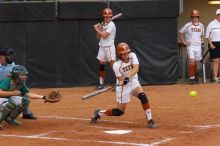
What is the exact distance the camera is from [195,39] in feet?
54.1

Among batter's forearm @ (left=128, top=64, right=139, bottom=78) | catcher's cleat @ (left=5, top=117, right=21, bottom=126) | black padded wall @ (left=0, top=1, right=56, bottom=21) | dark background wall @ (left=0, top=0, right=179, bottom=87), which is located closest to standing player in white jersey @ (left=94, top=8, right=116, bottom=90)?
dark background wall @ (left=0, top=0, right=179, bottom=87)

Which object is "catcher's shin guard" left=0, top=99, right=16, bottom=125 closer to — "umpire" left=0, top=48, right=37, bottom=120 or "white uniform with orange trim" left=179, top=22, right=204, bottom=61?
"umpire" left=0, top=48, right=37, bottom=120

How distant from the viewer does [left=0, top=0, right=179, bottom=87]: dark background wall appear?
16531mm

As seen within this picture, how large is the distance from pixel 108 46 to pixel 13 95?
6025 mm

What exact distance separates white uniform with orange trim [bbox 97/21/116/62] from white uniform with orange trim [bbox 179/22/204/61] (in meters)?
2.43

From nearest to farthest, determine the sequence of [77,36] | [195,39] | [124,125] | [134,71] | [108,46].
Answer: [134,71] → [124,125] → [108,46] → [195,39] → [77,36]

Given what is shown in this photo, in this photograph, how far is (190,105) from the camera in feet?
40.9

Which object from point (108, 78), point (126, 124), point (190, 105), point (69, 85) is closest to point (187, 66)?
point (108, 78)

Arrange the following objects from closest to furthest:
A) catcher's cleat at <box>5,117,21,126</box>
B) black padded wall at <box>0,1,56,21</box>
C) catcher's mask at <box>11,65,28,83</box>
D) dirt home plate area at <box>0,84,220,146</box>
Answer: dirt home plate area at <box>0,84,220,146</box> → catcher's mask at <box>11,65,28,83</box> → catcher's cleat at <box>5,117,21,126</box> → black padded wall at <box>0,1,56,21</box>

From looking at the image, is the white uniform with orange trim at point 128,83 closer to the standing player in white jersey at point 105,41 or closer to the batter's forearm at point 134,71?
the batter's forearm at point 134,71

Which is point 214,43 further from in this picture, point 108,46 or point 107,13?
point 107,13

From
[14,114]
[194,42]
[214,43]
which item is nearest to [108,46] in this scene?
[194,42]

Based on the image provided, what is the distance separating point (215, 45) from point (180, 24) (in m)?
2.29

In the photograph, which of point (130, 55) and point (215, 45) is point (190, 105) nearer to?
point (130, 55)
